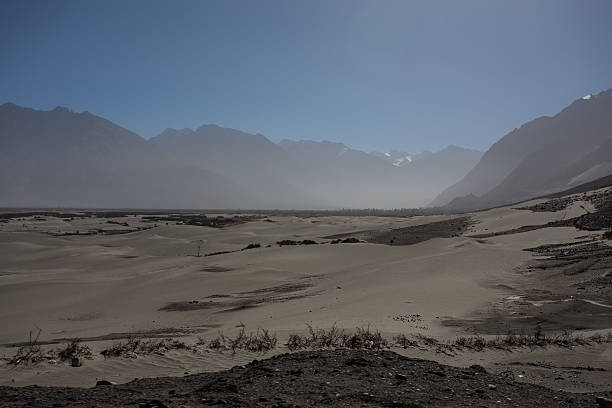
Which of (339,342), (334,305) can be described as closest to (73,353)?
(339,342)

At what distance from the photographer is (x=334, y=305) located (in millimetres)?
11609

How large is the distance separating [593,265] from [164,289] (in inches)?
585

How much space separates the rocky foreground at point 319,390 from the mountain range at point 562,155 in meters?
125

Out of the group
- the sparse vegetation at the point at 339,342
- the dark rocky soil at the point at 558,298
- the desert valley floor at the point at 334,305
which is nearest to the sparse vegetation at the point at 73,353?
the desert valley floor at the point at 334,305

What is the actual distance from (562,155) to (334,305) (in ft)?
543

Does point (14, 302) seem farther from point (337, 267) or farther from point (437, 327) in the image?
point (437, 327)

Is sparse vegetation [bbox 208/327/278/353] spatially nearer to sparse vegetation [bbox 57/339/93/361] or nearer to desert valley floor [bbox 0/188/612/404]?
desert valley floor [bbox 0/188/612/404]

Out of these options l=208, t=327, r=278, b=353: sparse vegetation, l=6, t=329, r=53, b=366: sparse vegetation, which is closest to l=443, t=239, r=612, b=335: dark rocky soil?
l=208, t=327, r=278, b=353: sparse vegetation

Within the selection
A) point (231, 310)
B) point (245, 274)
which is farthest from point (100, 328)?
point (245, 274)

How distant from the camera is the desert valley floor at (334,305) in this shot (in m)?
6.07

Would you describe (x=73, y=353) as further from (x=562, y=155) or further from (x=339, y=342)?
(x=562, y=155)

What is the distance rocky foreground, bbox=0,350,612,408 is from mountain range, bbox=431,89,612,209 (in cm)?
12495

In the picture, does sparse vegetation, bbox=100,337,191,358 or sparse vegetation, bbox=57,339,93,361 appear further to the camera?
sparse vegetation, bbox=100,337,191,358

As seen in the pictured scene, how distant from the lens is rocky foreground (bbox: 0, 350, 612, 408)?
4184 mm
